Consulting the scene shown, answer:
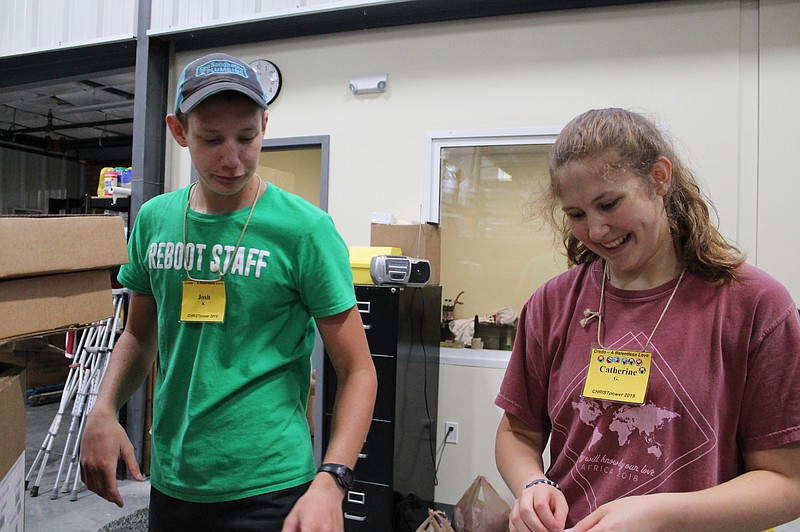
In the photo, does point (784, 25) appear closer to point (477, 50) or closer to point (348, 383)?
point (477, 50)

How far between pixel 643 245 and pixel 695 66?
2.36 meters

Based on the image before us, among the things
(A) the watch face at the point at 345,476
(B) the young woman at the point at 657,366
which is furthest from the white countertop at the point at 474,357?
(A) the watch face at the point at 345,476

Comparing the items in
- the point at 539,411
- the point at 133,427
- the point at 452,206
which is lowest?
the point at 133,427

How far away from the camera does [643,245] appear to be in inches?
36.7

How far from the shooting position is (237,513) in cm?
100

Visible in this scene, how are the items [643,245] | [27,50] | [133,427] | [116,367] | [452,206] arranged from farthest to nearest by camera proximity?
[27,50] < [133,427] < [452,206] < [116,367] < [643,245]

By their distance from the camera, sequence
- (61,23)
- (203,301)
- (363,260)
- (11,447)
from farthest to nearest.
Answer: (61,23) < (363,260) < (203,301) < (11,447)

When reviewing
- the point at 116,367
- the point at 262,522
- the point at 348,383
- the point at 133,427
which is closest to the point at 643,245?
the point at 348,383

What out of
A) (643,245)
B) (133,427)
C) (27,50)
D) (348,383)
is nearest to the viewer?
(643,245)

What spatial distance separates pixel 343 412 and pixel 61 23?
407cm

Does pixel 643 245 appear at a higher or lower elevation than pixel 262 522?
higher

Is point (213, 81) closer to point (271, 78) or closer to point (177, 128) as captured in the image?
point (177, 128)

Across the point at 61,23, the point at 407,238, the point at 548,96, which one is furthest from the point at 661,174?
the point at 61,23

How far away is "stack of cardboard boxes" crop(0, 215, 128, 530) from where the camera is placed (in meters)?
0.78
